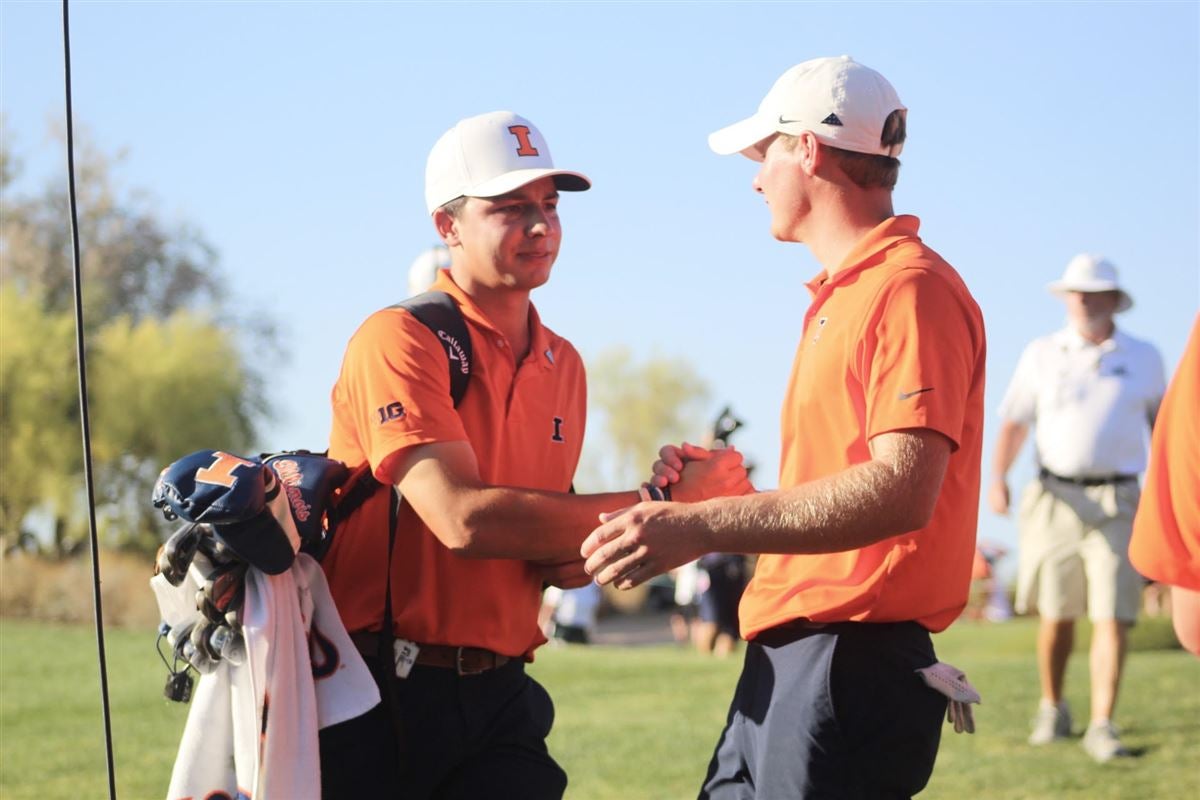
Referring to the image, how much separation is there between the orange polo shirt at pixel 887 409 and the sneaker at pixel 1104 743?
5649mm

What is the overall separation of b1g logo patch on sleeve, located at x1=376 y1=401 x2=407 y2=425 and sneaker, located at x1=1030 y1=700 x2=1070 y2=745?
674 cm

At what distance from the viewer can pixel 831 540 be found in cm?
378

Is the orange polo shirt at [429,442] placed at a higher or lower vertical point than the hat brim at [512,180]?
lower

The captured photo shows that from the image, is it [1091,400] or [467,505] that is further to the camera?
[1091,400]

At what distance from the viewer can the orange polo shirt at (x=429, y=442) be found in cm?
430

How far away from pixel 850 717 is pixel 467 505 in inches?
42.6

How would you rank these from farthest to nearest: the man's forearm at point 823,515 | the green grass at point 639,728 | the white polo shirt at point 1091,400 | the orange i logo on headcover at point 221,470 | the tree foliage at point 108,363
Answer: the tree foliage at point 108,363 < the white polo shirt at point 1091,400 < the green grass at point 639,728 < the orange i logo on headcover at point 221,470 < the man's forearm at point 823,515

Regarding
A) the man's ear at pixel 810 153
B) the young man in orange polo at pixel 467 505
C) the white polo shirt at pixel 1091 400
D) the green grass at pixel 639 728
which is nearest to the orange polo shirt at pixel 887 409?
the man's ear at pixel 810 153

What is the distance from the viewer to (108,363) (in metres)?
38.8

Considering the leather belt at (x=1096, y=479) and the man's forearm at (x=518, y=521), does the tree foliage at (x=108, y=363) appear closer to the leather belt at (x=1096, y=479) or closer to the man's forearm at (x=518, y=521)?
the leather belt at (x=1096, y=479)

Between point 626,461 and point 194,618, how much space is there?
7268 cm

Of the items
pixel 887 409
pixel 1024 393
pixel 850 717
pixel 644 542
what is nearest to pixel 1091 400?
pixel 1024 393

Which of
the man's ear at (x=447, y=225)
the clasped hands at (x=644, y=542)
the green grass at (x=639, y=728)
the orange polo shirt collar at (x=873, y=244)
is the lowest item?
the green grass at (x=639, y=728)

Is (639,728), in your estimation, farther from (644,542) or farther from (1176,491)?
(1176,491)
